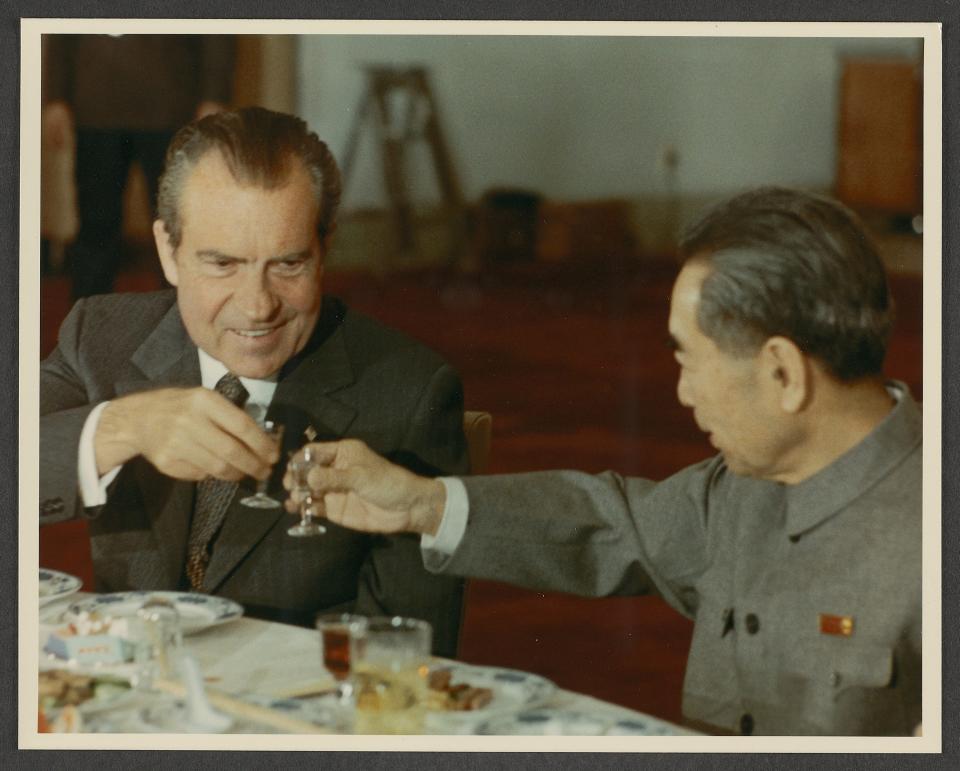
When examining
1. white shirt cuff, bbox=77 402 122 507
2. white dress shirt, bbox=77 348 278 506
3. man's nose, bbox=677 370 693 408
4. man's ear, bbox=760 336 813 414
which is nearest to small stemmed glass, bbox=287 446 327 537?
white dress shirt, bbox=77 348 278 506

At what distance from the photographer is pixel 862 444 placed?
2.24 m

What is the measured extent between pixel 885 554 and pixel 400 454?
0.87 meters

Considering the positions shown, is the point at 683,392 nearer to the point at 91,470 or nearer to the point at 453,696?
the point at 453,696

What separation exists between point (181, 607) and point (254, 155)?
81cm

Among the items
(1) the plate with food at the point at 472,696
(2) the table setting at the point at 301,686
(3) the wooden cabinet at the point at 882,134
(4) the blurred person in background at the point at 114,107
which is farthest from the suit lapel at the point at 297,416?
(3) the wooden cabinet at the point at 882,134

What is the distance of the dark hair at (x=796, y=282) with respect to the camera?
7.31 feet

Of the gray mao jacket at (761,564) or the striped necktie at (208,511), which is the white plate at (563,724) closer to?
the gray mao jacket at (761,564)

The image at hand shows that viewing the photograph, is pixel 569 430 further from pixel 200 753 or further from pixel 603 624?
pixel 200 753

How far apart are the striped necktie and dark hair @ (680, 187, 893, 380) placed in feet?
2.78

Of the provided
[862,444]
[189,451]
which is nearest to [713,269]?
[862,444]

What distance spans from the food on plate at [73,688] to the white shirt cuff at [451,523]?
60cm

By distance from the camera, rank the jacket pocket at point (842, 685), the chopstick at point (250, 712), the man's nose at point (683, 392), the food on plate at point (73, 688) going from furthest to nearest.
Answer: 1. the man's nose at point (683, 392)
2. the jacket pocket at point (842, 685)
3. the food on plate at point (73, 688)
4. the chopstick at point (250, 712)

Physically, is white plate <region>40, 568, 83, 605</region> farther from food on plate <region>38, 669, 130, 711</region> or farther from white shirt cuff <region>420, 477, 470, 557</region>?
white shirt cuff <region>420, 477, 470, 557</region>

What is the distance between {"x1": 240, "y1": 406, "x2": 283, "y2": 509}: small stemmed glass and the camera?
94.0 inches
